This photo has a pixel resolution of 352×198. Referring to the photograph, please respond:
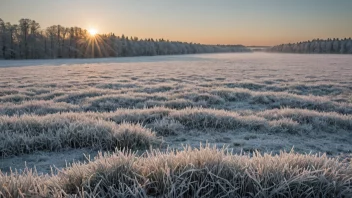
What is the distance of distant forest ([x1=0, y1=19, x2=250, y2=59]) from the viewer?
74.3m

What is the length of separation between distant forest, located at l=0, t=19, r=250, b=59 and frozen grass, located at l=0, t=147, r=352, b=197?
84.9 meters

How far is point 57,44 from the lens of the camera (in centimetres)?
8612

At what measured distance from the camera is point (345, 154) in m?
4.35

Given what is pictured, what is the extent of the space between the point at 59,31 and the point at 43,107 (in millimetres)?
91615

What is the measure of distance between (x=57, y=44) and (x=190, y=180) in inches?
3750

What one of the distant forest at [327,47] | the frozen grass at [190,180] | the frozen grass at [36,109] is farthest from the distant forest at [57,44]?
the distant forest at [327,47]

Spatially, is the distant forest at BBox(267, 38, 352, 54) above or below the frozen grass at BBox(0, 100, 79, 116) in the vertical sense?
above

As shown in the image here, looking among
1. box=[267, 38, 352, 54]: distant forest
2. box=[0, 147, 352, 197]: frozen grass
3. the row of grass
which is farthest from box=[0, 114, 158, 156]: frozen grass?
box=[267, 38, 352, 54]: distant forest

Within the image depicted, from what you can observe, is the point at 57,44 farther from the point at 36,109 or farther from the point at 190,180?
the point at 190,180

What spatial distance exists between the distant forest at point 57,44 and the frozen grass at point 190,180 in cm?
8487

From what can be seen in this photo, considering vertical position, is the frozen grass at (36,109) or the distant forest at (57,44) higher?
the distant forest at (57,44)

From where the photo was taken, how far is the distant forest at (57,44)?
7431cm

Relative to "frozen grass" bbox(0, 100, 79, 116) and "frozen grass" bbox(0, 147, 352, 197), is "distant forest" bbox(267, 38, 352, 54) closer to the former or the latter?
"frozen grass" bbox(0, 100, 79, 116)

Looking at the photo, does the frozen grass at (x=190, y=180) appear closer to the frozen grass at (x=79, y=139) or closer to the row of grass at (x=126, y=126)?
the frozen grass at (x=79, y=139)
